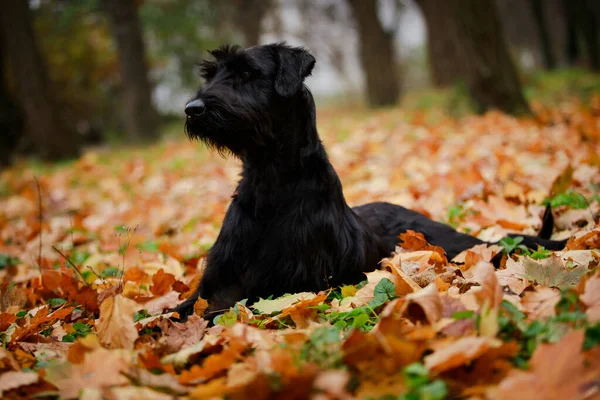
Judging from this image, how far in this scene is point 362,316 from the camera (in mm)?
2254

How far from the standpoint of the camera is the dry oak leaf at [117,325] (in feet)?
7.18

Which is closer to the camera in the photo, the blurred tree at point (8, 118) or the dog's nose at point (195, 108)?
the dog's nose at point (195, 108)

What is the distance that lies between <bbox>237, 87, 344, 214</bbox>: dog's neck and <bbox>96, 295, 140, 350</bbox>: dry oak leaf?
1014 millimetres

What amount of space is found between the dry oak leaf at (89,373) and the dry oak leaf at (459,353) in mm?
1080

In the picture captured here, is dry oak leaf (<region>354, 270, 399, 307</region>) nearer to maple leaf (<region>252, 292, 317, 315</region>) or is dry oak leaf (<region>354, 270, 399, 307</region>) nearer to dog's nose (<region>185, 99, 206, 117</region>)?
maple leaf (<region>252, 292, 317, 315</region>)

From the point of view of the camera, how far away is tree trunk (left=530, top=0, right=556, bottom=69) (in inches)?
841

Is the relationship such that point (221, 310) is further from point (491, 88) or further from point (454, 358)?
point (491, 88)

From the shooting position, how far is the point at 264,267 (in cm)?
290

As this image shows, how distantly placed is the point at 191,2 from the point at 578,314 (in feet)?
75.8

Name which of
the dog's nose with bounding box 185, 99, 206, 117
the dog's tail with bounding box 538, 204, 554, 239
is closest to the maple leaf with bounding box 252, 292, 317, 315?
the dog's nose with bounding box 185, 99, 206, 117

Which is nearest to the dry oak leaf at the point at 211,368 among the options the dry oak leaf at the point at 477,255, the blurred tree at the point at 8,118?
the dry oak leaf at the point at 477,255

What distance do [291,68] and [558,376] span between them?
2.26 meters

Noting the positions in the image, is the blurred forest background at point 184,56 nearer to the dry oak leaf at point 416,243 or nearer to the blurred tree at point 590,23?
the blurred tree at point 590,23

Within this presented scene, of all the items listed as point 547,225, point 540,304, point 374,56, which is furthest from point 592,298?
point 374,56
